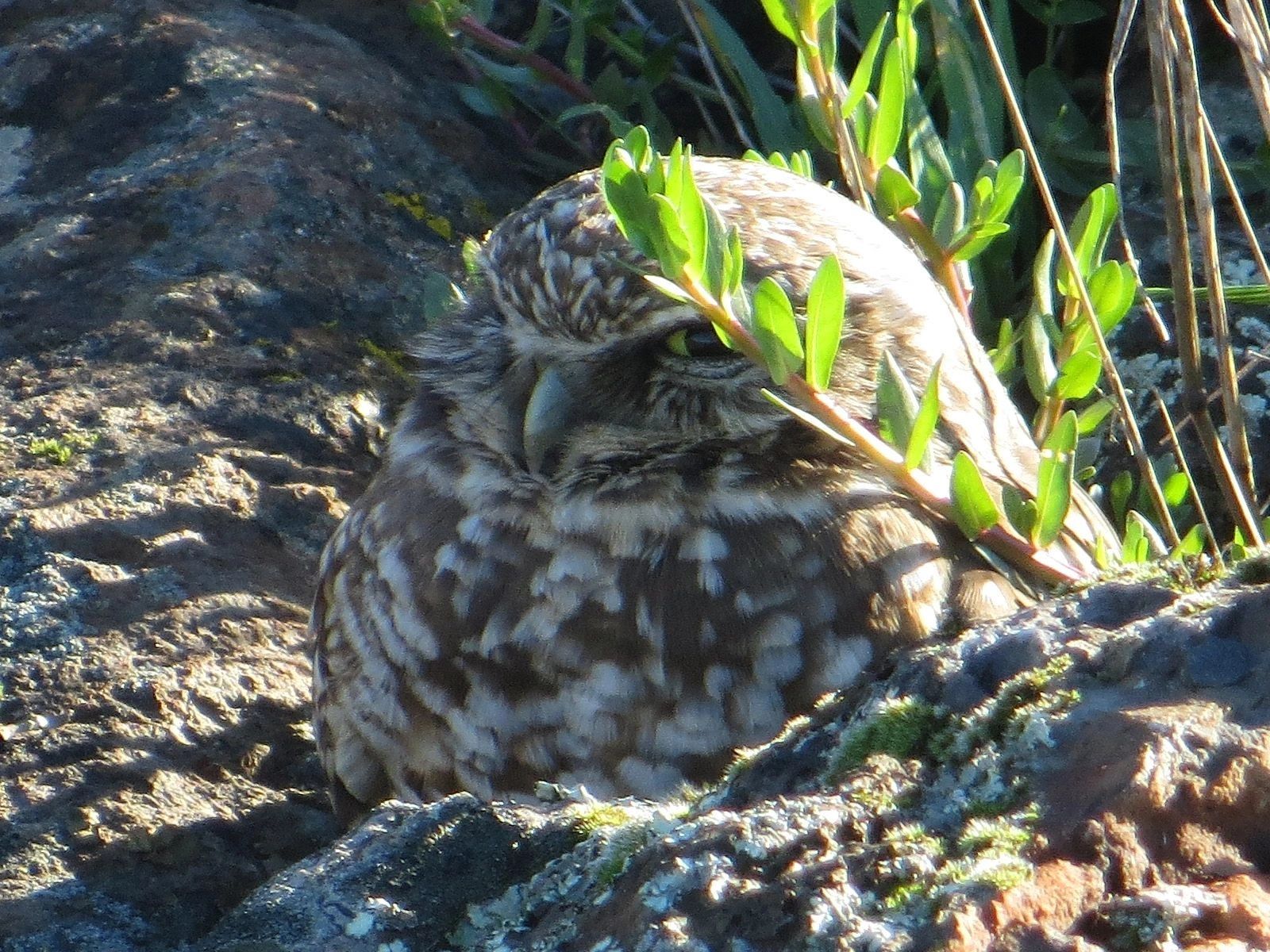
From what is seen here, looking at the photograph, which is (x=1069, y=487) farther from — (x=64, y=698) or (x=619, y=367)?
(x=64, y=698)

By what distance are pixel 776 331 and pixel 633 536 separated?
0.55m

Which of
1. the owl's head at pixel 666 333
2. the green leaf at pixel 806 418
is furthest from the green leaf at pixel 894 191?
the green leaf at pixel 806 418

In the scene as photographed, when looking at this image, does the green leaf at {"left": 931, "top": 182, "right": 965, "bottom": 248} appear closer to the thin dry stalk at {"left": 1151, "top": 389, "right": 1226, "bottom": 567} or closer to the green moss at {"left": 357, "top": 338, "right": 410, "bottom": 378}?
the thin dry stalk at {"left": 1151, "top": 389, "right": 1226, "bottom": 567}

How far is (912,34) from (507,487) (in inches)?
31.1

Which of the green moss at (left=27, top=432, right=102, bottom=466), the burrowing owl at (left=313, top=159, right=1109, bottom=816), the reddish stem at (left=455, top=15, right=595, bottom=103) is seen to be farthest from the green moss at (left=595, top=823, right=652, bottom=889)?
the reddish stem at (left=455, top=15, right=595, bottom=103)

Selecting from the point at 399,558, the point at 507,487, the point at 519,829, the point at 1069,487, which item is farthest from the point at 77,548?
the point at 1069,487

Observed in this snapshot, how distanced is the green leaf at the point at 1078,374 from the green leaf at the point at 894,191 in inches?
10.7

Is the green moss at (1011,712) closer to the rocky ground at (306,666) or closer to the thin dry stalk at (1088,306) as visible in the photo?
the rocky ground at (306,666)

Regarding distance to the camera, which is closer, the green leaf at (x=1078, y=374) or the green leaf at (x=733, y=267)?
the green leaf at (x=733, y=267)

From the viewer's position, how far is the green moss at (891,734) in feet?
3.74

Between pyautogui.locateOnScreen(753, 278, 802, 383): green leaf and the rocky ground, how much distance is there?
14.5 inches

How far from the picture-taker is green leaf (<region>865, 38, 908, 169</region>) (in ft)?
5.78

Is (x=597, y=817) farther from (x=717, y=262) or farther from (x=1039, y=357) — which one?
(x=1039, y=357)

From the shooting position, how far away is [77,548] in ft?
7.64
